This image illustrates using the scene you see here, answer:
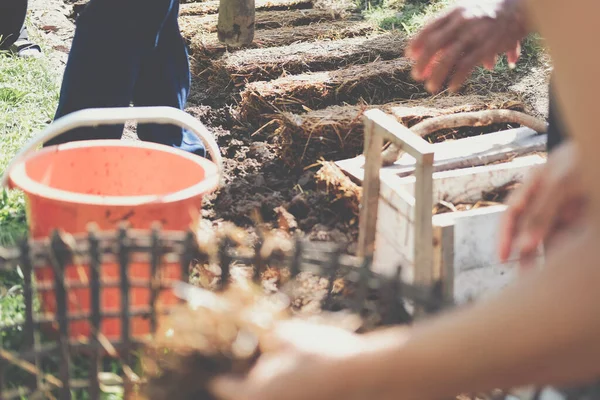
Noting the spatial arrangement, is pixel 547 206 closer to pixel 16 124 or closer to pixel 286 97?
pixel 286 97

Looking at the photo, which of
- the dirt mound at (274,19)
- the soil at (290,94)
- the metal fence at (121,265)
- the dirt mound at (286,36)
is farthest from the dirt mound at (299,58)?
the metal fence at (121,265)

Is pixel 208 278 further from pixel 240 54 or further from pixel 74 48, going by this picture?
pixel 240 54

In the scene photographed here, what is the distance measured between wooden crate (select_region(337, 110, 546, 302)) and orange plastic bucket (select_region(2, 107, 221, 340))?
56cm

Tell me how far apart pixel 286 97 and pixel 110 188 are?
2.02 metres

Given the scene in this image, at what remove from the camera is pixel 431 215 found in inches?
92.5

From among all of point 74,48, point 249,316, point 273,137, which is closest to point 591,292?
point 249,316

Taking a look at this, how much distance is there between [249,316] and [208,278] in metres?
1.39

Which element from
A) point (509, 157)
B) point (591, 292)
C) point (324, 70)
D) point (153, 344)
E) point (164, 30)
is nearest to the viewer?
point (591, 292)

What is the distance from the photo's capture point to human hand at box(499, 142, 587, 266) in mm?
1105

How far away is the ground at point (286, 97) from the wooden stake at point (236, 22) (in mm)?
87

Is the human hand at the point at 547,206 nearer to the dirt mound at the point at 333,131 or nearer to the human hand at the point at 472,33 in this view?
the human hand at the point at 472,33

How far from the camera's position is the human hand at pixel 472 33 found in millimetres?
1851

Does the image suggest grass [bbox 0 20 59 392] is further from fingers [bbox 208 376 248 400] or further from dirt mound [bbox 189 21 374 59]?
fingers [bbox 208 376 248 400]

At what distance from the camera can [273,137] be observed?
437cm
